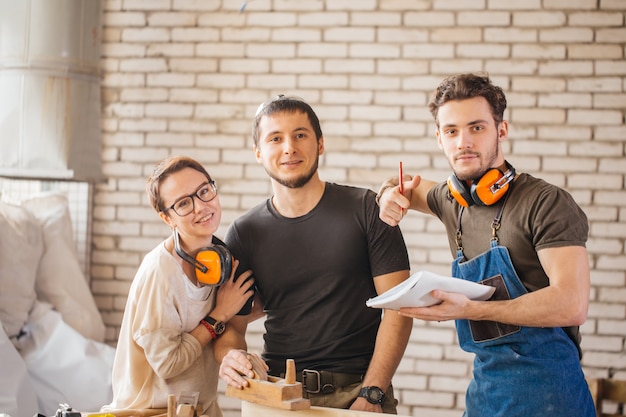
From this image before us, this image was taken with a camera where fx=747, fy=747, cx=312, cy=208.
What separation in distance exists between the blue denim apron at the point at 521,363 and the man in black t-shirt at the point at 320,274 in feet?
1.31

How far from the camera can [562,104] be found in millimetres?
4648

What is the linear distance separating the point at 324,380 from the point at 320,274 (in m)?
0.38

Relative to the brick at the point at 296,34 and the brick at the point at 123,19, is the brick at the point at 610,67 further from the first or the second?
the brick at the point at 123,19

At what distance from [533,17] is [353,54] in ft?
3.76

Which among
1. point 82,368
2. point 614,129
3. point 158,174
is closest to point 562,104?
point 614,129

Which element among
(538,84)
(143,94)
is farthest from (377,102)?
(143,94)

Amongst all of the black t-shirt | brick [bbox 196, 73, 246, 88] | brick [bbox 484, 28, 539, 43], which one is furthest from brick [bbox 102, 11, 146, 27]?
the black t-shirt

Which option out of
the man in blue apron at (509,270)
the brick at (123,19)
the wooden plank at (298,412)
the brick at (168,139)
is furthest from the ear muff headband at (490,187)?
the brick at (123,19)

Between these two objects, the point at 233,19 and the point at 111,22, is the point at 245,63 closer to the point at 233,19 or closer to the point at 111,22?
the point at 233,19

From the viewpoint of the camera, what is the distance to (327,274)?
269 centimetres

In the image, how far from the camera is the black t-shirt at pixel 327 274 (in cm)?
268

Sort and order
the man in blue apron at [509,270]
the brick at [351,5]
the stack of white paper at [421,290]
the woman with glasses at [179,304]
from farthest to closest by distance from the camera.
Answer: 1. the brick at [351,5]
2. the woman with glasses at [179,304]
3. the man in blue apron at [509,270]
4. the stack of white paper at [421,290]

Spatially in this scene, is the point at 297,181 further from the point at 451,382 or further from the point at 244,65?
the point at 451,382

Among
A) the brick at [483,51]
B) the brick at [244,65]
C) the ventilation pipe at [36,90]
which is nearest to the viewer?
the ventilation pipe at [36,90]
